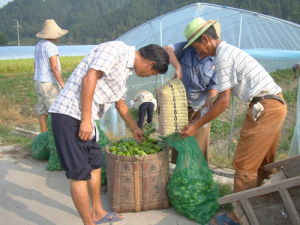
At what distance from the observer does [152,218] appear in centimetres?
317

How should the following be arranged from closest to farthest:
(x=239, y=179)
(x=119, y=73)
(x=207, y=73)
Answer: (x=119, y=73)
(x=239, y=179)
(x=207, y=73)

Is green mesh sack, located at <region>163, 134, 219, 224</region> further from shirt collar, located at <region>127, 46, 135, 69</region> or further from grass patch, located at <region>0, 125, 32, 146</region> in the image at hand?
grass patch, located at <region>0, 125, 32, 146</region>

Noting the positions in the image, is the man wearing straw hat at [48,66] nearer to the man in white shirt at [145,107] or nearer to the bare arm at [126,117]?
the man in white shirt at [145,107]

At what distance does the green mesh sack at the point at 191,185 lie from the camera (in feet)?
10.1

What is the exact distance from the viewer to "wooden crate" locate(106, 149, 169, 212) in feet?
10.4

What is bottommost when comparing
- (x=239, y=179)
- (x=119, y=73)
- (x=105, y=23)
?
(x=239, y=179)

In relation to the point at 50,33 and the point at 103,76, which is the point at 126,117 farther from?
the point at 50,33

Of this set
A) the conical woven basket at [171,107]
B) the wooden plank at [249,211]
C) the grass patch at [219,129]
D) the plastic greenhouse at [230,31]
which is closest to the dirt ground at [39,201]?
the conical woven basket at [171,107]

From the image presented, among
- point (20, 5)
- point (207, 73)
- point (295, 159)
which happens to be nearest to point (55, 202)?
point (207, 73)

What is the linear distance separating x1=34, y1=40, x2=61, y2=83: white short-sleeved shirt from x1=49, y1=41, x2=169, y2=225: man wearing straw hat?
8.47ft

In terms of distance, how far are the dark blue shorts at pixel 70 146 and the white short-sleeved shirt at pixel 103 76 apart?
0.06 meters

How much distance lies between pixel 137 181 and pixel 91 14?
10111 centimetres

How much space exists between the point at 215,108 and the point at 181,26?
542 cm

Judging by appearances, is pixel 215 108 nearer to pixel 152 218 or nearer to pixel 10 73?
pixel 152 218
